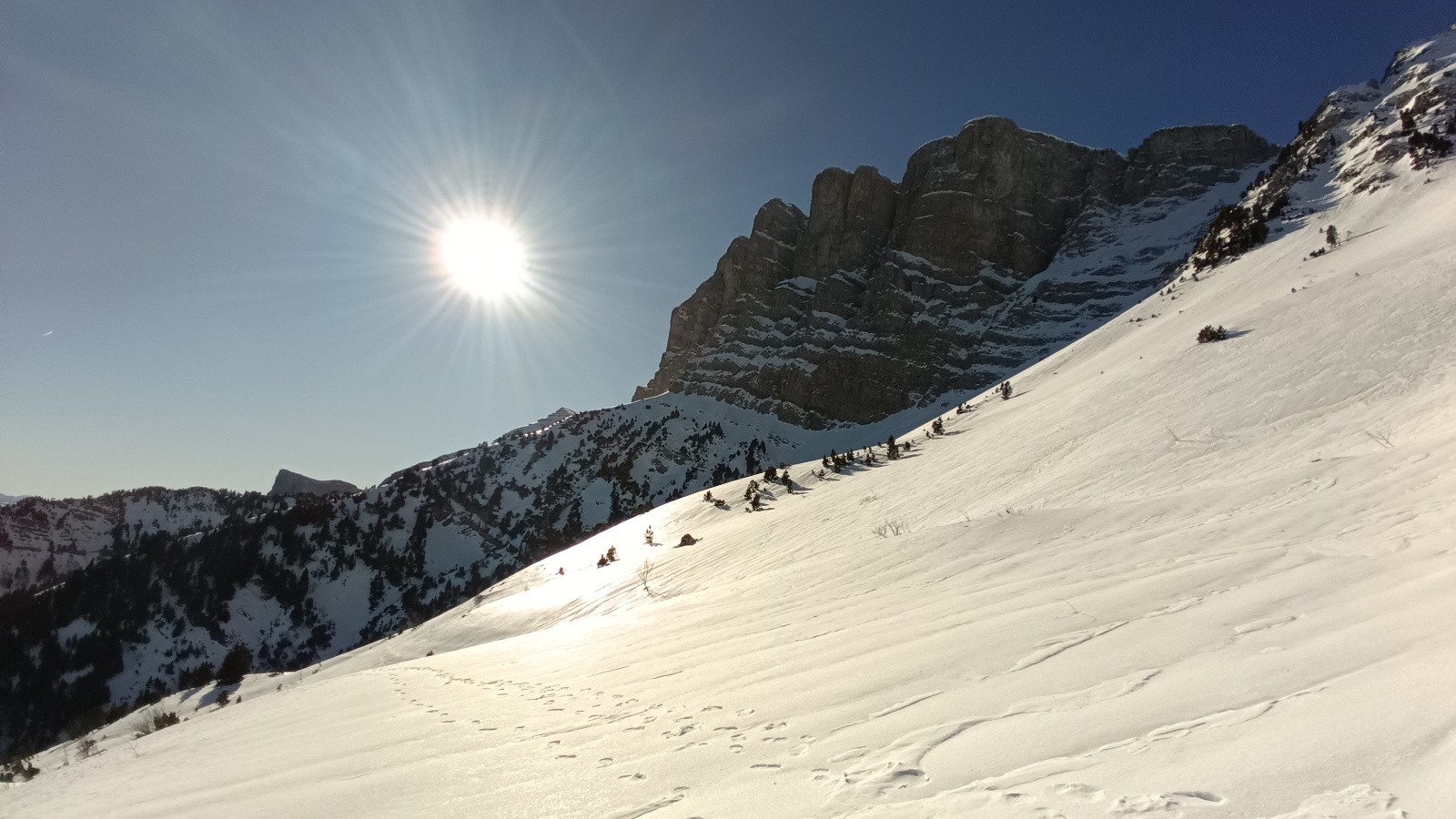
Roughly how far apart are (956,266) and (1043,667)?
245ft

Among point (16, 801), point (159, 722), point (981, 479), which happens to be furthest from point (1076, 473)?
point (159, 722)

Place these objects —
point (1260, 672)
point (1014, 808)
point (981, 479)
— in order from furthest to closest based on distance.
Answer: point (981, 479)
point (1260, 672)
point (1014, 808)

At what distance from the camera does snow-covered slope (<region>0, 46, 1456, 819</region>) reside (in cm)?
173

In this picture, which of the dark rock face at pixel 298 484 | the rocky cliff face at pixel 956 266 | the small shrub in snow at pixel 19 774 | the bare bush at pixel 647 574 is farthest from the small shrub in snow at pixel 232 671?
the dark rock face at pixel 298 484

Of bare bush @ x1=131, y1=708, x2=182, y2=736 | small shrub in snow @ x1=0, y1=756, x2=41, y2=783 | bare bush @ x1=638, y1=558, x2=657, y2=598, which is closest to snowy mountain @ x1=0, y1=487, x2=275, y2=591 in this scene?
bare bush @ x1=131, y1=708, x2=182, y2=736

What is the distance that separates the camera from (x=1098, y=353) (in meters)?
16.0

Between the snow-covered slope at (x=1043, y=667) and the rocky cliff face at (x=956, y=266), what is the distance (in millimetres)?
54800

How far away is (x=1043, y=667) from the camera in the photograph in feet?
8.39

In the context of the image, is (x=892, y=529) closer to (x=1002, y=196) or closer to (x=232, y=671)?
(x=232, y=671)

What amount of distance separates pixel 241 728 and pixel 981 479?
8913mm

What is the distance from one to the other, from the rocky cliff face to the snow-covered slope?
5480cm

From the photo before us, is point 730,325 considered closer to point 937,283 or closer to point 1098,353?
point 937,283

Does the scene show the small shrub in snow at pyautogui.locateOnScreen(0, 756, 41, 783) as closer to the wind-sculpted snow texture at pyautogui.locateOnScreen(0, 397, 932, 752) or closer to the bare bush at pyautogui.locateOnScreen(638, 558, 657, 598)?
the bare bush at pyautogui.locateOnScreen(638, 558, 657, 598)

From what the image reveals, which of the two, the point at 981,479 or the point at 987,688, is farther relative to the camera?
the point at 981,479
